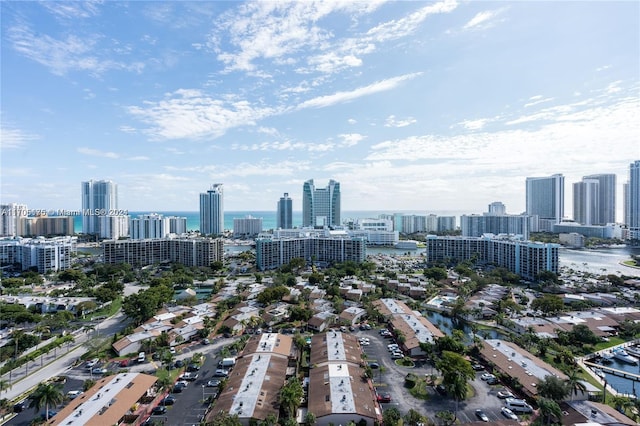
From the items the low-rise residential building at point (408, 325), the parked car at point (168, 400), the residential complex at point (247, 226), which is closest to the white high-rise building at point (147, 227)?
the residential complex at point (247, 226)

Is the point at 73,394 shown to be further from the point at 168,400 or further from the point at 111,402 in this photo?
the point at 168,400

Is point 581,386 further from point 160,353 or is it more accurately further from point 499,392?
point 160,353

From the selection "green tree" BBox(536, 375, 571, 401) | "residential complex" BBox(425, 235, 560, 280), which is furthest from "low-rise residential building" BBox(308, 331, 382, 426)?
"residential complex" BBox(425, 235, 560, 280)

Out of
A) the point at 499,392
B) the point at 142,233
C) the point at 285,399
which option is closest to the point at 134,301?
the point at 285,399

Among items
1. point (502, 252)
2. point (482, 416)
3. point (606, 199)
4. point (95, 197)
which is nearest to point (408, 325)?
point (482, 416)

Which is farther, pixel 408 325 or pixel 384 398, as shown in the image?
pixel 408 325

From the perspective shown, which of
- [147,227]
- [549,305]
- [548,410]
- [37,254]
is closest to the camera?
[548,410]
